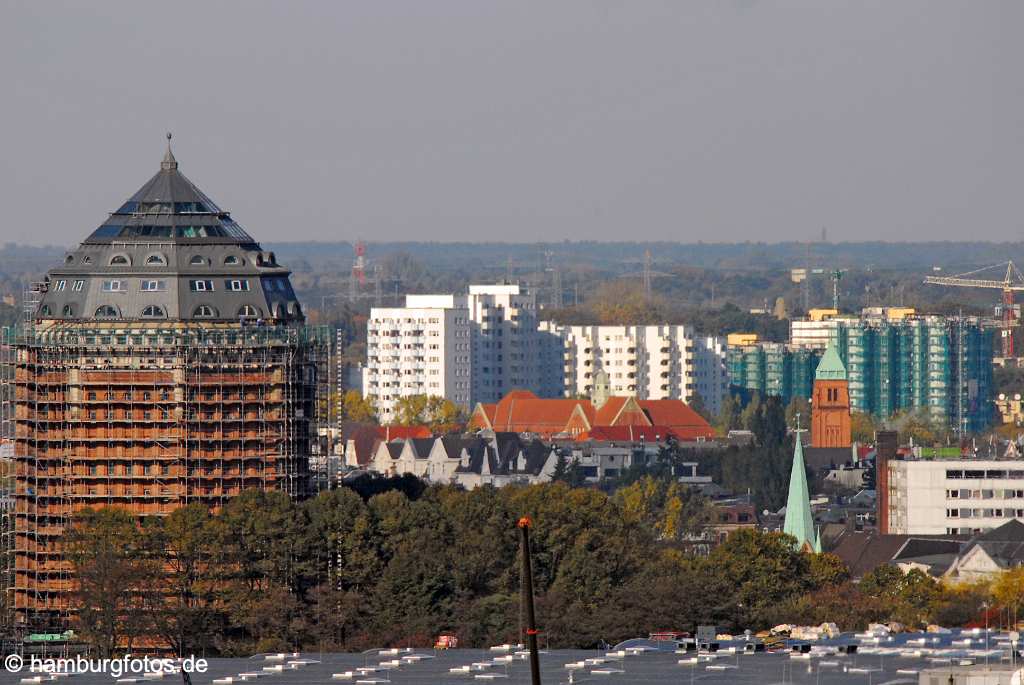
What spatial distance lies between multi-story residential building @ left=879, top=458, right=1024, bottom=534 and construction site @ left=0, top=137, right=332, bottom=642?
4973 cm

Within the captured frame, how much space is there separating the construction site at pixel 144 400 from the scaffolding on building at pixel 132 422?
46 millimetres

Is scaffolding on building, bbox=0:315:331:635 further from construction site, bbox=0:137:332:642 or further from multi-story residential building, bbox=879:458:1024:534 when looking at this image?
multi-story residential building, bbox=879:458:1024:534

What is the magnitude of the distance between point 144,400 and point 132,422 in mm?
821

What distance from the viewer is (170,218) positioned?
116125 mm

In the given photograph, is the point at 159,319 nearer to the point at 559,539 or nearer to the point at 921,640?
the point at 559,539

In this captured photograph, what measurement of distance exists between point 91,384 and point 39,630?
27.8ft

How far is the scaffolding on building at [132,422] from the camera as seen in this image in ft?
365

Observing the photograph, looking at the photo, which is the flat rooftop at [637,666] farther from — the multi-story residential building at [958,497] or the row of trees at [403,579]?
the multi-story residential building at [958,497]

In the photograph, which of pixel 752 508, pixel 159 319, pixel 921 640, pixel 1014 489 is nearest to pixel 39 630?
pixel 159 319

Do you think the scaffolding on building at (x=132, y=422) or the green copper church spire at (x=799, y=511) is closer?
the scaffolding on building at (x=132, y=422)

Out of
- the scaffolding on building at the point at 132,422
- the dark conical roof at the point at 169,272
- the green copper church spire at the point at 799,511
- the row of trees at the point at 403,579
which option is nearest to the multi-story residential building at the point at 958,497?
the green copper church spire at the point at 799,511

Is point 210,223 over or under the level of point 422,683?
over

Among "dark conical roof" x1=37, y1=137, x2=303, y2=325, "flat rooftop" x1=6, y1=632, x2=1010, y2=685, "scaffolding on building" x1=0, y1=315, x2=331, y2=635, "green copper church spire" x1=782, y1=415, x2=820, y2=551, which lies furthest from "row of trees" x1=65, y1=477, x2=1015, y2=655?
"green copper church spire" x1=782, y1=415, x2=820, y2=551

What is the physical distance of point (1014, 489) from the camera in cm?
15712
